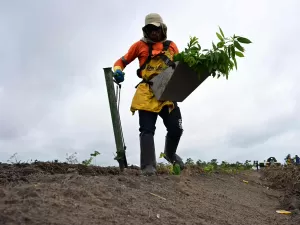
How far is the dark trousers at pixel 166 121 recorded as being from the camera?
5.59 metres

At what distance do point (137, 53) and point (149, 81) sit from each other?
44 cm

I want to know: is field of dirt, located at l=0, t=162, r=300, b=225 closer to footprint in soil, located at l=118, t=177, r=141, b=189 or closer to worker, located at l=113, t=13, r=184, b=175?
footprint in soil, located at l=118, t=177, r=141, b=189

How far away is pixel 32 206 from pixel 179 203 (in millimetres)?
1455

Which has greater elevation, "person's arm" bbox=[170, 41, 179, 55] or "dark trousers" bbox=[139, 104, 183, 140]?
"person's arm" bbox=[170, 41, 179, 55]

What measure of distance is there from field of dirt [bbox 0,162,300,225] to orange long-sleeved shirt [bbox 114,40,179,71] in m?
1.57

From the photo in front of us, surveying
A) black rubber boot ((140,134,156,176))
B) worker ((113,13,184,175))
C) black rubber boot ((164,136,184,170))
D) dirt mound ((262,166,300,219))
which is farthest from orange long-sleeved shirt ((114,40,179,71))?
dirt mound ((262,166,300,219))

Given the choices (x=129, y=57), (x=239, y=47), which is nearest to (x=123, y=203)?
(x=239, y=47)

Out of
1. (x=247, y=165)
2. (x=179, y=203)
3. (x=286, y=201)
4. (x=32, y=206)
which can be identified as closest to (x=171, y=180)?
(x=179, y=203)

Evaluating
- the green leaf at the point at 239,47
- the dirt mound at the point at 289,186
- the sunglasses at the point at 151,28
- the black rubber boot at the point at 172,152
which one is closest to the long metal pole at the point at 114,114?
the sunglasses at the point at 151,28

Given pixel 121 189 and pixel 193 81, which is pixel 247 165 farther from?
pixel 121 189

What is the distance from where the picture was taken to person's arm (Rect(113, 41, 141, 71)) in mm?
5785

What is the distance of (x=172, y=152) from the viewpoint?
6238 mm

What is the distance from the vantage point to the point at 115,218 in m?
2.89

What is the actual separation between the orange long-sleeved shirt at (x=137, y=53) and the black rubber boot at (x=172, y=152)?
1092 millimetres
